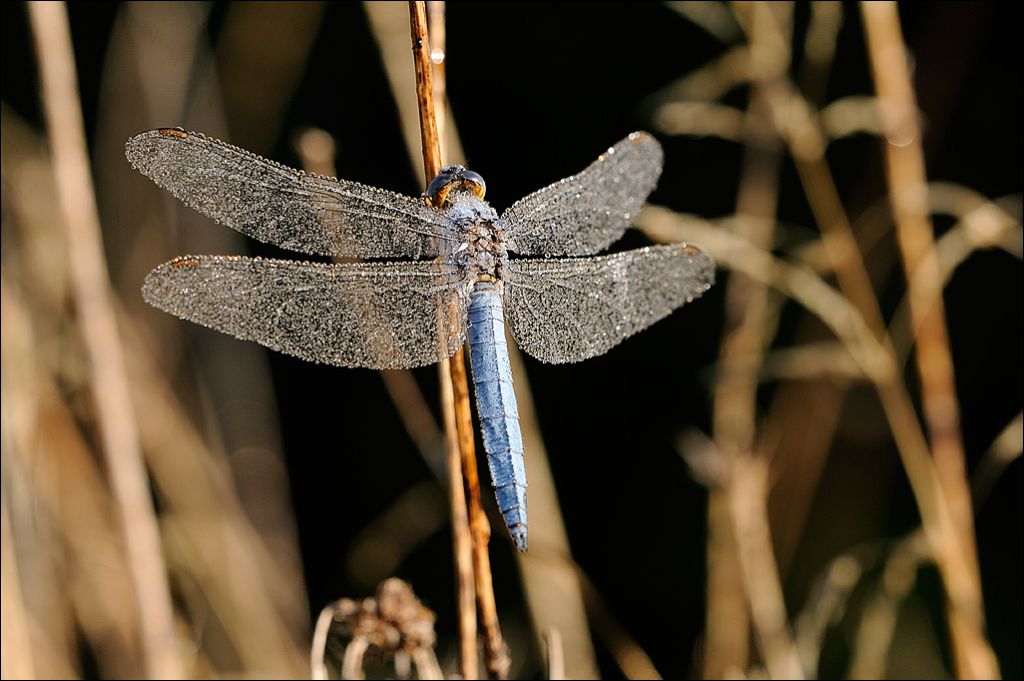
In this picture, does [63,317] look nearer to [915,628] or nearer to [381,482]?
[381,482]

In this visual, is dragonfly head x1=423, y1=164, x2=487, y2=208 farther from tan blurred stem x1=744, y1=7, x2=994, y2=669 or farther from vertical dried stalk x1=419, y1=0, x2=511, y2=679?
tan blurred stem x1=744, y1=7, x2=994, y2=669

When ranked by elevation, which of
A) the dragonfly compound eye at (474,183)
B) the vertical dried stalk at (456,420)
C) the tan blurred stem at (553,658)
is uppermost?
the dragonfly compound eye at (474,183)

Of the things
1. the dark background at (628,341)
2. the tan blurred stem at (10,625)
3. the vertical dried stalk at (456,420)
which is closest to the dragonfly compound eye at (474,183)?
the vertical dried stalk at (456,420)

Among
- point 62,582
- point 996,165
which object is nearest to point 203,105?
point 62,582

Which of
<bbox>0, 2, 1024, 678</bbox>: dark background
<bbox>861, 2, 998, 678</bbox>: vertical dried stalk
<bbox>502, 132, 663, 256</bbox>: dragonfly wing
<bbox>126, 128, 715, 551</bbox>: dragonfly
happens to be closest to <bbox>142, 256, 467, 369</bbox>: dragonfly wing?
<bbox>126, 128, 715, 551</bbox>: dragonfly

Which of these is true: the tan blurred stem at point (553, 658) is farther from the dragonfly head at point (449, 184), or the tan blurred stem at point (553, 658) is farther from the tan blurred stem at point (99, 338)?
the tan blurred stem at point (99, 338)

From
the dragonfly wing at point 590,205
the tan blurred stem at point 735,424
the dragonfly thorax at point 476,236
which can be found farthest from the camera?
the tan blurred stem at point 735,424

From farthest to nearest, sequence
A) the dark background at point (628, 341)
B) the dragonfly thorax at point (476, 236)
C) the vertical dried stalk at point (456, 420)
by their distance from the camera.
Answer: the dark background at point (628, 341) < the dragonfly thorax at point (476, 236) < the vertical dried stalk at point (456, 420)
